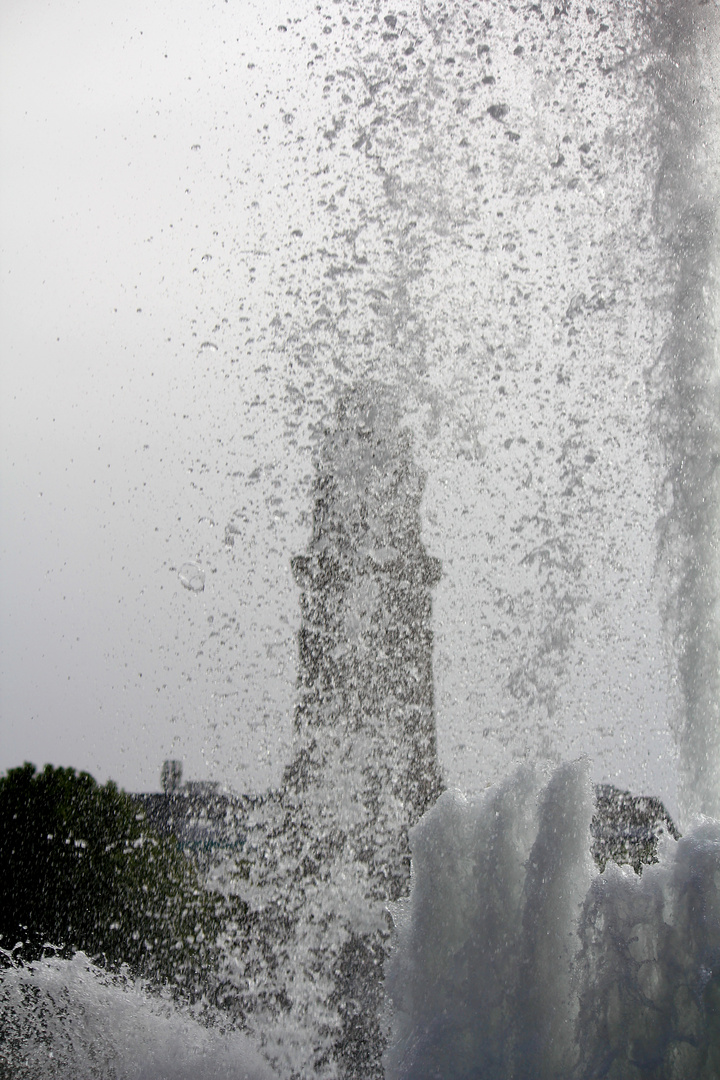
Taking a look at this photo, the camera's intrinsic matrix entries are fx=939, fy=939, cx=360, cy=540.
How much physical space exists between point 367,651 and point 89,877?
570 centimetres

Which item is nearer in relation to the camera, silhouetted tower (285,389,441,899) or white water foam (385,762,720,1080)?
white water foam (385,762,720,1080)

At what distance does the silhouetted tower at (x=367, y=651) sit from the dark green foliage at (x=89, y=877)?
2.33 metres

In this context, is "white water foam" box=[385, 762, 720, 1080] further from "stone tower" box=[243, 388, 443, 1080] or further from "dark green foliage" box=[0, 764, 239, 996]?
"dark green foliage" box=[0, 764, 239, 996]

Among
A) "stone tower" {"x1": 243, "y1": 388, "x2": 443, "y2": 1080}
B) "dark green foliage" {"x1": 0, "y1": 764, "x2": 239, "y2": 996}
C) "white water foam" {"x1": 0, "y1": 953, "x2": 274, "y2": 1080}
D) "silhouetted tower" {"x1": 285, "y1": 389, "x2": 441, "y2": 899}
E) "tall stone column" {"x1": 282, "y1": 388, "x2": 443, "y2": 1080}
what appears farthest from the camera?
"dark green foliage" {"x1": 0, "y1": 764, "x2": 239, "y2": 996}

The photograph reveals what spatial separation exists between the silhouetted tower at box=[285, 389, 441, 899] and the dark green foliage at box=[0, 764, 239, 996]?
2.33 meters

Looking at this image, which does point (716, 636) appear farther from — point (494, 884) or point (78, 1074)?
point (78, 1074)

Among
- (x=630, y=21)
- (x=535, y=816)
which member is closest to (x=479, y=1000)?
(x=535, y=816)

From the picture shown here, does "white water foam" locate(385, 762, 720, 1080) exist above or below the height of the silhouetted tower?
below

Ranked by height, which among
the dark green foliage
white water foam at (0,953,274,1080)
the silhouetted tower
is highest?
the silhouetted tower

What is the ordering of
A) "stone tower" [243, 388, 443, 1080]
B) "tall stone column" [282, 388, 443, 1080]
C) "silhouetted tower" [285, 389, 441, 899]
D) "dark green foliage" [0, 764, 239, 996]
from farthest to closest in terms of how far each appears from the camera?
"dark green foliage" [0, 764, 239, 996] < "silhouetted tower" [285, 389, 441, 899] < "tall stone column" [282, 388, 443, 1080] < "stone tower" [243, 388, 443, 1080]

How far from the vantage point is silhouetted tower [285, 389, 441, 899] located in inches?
401

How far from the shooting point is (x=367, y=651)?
47.5ft

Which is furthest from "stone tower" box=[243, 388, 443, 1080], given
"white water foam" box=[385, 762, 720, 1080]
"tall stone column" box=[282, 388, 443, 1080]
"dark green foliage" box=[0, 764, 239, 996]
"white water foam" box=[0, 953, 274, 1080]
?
"dark green foliage" box=[0, 764, 239, 996]

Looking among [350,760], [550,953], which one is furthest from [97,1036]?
[350,760]
